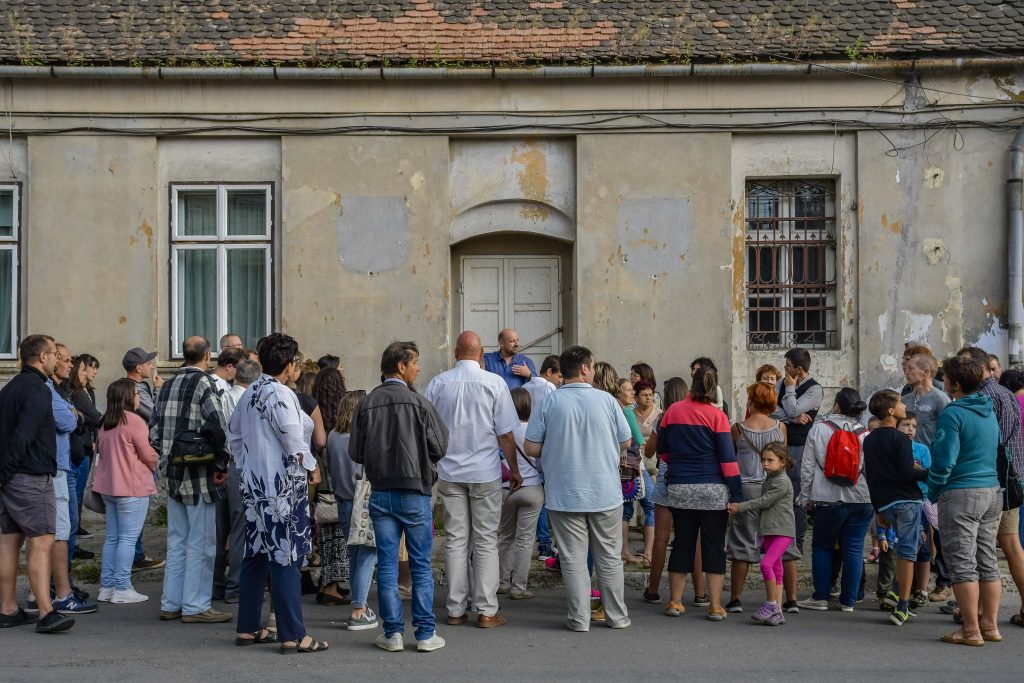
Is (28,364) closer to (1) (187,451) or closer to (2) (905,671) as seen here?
(1) (187,451)

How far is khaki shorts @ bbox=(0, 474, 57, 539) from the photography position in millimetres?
7680

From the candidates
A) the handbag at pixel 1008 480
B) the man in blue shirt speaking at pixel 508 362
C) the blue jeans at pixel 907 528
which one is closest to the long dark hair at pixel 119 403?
the man in blue shirt speaking at pixel 508 362

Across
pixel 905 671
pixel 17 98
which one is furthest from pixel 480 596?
pixel 17 98

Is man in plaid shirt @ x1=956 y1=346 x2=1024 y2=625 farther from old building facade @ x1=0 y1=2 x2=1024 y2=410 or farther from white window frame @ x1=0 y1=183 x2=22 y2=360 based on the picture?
white window frame @ x1=0 y1=183 x2=22 y2=360

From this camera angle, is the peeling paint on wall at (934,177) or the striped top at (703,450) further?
the peeling paint on wall at (934,177)

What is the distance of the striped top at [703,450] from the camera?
8.20 meters

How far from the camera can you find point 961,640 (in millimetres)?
7531

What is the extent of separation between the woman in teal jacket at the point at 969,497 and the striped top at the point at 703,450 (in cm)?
134

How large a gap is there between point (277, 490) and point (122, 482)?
230 cm

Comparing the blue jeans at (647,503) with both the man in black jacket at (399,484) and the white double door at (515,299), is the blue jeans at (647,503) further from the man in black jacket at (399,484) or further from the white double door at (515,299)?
the white double door at (515,299)

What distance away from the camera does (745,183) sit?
1338 cm

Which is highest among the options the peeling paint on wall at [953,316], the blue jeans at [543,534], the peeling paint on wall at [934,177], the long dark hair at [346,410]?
the peeling paint on wall at [934,177]

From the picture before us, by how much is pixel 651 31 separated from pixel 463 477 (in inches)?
281

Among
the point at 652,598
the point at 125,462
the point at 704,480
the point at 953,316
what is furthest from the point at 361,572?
the point at 953,316
